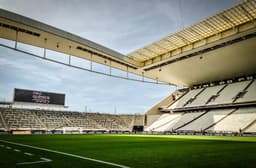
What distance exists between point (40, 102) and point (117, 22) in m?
32.6

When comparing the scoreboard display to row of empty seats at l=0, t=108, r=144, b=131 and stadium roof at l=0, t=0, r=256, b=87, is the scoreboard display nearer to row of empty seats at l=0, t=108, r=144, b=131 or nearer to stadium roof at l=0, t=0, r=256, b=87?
row of empty seats at l=0, t=108, r=144, b=131

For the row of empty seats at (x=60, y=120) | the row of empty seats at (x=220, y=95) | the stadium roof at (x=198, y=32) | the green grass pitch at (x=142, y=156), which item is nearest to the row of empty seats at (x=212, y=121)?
the row of empty seats at (x=220, y=95)

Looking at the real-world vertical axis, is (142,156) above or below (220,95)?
below

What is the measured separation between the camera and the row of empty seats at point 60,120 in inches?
1844

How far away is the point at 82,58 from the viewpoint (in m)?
35.8

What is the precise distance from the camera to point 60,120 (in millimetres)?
53062

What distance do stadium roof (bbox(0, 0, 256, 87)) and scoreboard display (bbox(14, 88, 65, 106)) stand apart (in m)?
20.6

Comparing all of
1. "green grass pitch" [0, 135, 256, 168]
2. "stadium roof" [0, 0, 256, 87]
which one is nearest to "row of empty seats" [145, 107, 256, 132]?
"stadium roof" [0, 0, 256, 87]

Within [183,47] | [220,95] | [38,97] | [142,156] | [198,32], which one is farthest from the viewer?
[38,97]

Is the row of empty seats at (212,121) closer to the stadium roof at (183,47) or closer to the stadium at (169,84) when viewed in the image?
the stadium at (169,84)

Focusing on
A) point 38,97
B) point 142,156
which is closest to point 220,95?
point 38,97

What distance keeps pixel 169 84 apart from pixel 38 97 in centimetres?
2880

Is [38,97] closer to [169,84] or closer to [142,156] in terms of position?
[169,84]

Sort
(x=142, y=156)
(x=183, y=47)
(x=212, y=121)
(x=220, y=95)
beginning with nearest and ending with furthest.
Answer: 1. (x=142, y=156)
2. (x=183, y=47)
3. (x=212, y=121)
4. (x=220, y=95)
